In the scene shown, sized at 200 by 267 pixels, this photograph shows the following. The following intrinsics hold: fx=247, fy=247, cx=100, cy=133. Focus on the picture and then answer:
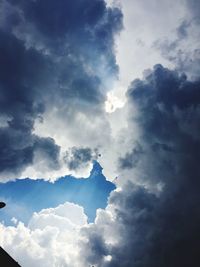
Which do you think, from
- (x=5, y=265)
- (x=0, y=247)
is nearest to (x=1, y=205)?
(x=0, y=247)

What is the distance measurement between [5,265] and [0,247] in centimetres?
313

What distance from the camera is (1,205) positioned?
30188mm

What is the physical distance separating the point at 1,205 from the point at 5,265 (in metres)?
10.00

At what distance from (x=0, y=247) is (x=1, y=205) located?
22.8 feet

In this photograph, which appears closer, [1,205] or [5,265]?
[1,205]

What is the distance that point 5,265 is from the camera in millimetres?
33812

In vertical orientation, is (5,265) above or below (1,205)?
below

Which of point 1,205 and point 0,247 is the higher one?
point 1,205

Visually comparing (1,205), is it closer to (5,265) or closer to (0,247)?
(0,247)

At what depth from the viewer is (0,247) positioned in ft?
108

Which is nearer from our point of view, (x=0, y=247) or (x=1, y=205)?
(x=1, y=205)
